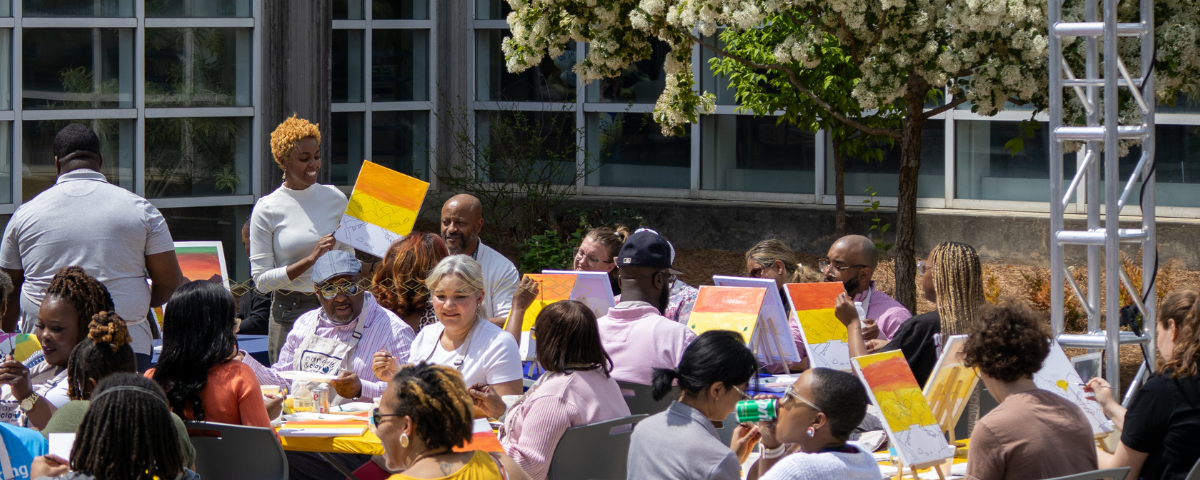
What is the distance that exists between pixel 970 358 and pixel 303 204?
3.68 metres

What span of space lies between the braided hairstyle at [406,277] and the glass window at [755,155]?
20.4 feet

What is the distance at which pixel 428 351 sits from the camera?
4.82 meters

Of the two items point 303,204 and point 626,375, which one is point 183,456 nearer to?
point 626,375

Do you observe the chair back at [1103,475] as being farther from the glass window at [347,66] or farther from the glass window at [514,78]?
the glass window at [514,78]

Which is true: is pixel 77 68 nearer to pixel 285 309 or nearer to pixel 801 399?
pixel 285 309

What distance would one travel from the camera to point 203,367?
4.03 m

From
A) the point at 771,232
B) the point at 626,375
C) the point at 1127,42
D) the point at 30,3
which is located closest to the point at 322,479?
the point at 626,375

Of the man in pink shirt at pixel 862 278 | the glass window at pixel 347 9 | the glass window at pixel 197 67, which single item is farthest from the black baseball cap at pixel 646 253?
the glass window at pixel 347 9

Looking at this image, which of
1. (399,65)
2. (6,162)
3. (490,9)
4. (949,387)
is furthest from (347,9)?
(949,387)

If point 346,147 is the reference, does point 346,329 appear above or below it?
below

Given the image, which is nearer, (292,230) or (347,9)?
(292,230)

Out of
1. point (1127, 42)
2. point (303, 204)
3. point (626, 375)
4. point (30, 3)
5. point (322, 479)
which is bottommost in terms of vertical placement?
point (322, 479)

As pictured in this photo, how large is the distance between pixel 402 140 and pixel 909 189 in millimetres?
6012

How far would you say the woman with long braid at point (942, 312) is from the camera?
4.78 metres
